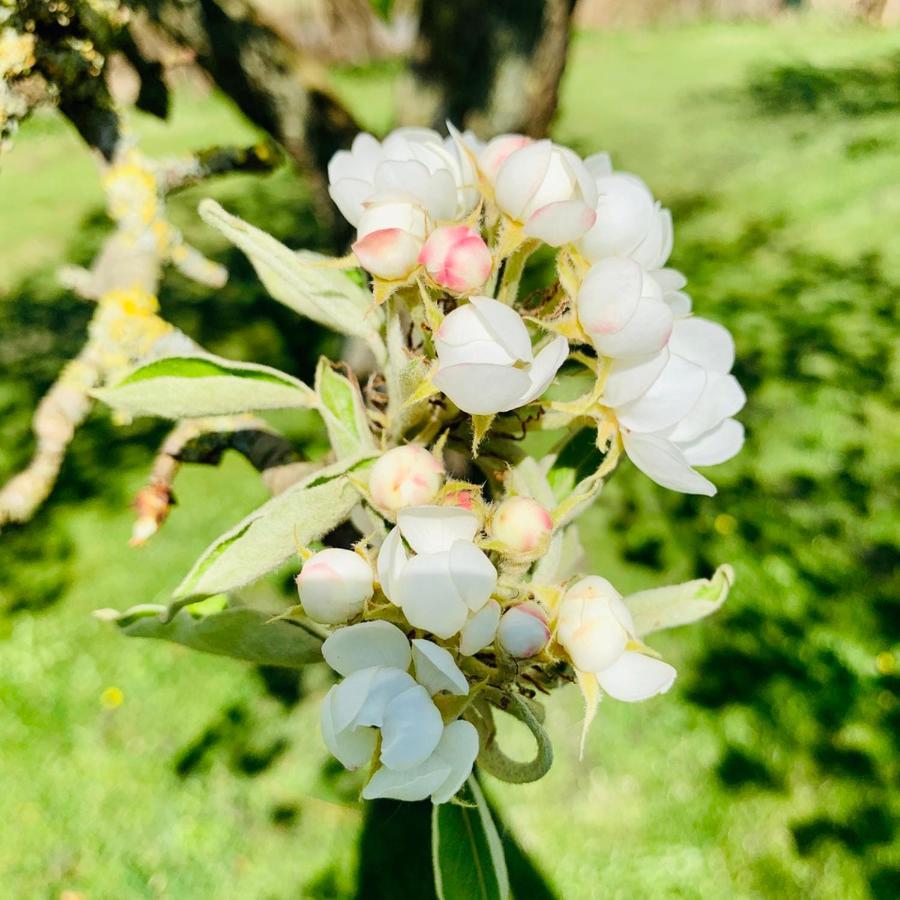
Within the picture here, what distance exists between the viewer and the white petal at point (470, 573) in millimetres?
972

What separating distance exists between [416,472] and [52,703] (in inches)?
138

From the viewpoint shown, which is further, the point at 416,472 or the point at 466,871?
the point at 466,871

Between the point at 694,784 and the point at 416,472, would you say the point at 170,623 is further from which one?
the point at 694,784

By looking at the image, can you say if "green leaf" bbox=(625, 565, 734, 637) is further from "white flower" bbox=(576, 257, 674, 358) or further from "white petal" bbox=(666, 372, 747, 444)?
"white flower" bbox=(576, 257, 674, 358)

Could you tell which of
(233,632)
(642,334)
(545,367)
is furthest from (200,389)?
(642,334)

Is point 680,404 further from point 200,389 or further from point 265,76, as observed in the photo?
point 265,76

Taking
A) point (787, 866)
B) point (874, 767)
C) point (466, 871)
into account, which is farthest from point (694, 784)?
point (466, 871)

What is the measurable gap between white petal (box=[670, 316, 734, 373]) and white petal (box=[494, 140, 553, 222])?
0.30 meters

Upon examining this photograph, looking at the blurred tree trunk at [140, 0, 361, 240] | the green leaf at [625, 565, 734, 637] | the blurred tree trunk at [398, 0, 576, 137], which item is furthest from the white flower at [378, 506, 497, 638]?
the blurred tree trunk at [398, 0, 576, 137]

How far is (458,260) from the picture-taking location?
3.38ft

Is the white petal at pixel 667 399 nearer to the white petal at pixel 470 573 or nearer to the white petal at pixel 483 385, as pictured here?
the white petal at pixel 483 385

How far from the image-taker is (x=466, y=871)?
1.31 meters

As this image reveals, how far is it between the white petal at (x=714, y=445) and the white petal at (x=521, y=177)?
42cm

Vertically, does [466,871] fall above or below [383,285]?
below
